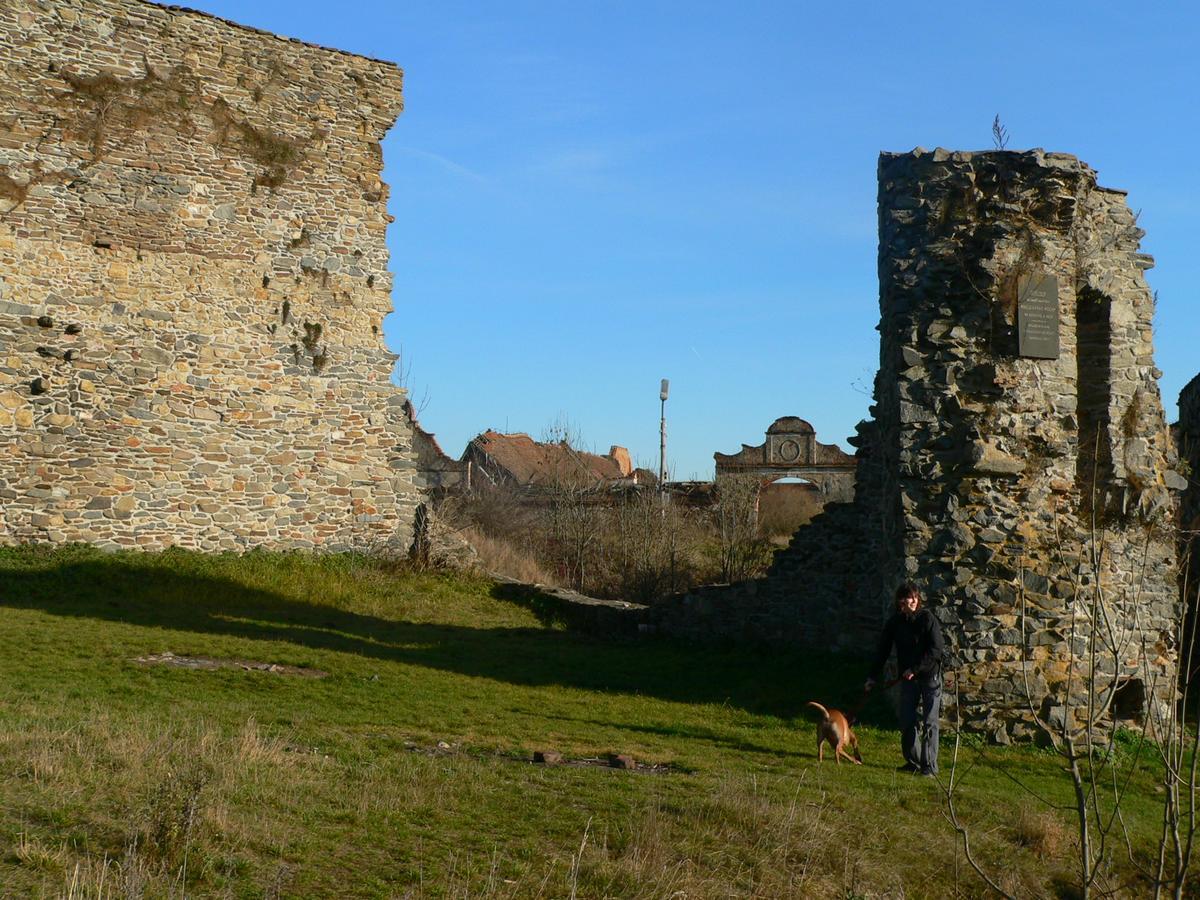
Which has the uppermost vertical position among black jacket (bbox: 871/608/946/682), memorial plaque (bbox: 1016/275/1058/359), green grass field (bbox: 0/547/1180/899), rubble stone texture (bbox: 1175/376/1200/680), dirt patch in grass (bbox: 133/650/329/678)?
memorial plaque (bbox: 1016/275/1058/359)

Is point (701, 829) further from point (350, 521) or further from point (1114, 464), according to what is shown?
point (350, 521)

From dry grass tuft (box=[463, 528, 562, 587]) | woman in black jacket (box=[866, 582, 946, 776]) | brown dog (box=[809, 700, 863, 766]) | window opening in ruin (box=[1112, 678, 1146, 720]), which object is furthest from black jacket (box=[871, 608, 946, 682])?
dry grass tuft (box=[463, 528, 562, 587])

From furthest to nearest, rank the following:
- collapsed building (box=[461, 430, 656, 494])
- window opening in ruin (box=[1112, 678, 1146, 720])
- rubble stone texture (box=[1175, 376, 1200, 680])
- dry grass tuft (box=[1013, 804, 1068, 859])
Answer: collapsed building (box=[461, 430, 656, 494]) < rubble stone texture (box=[1175, 376, 1200, 680]) < window opening in ruin (box=[1112, 678, 1146, 720]) < dry grass tuft (box=[1013, 804, 1068, 859])

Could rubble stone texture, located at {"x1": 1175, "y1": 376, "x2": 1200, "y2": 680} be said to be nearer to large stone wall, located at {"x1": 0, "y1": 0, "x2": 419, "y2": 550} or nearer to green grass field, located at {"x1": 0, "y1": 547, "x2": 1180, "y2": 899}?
green grass field, located at {"x1": 0, "y1": 547, "x2": 1180, "y2": 899}

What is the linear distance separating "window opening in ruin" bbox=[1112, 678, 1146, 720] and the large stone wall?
1126 centimetres

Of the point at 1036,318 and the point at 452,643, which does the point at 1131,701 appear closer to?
the point at 1036,318

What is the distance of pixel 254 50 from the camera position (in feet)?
59.4

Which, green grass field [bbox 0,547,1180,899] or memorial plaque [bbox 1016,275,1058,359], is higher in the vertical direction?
memorial plaque [bbox 1016,275,1058,359]

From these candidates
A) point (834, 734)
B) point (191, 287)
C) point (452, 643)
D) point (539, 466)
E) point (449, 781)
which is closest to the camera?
point (449, 781)

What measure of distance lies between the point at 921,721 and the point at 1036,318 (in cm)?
442

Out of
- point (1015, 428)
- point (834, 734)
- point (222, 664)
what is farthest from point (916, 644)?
point (222, 664)

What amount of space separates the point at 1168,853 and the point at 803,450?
32.0 m

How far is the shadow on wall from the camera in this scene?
12.3 metres

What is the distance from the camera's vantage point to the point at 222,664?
1136 cm
